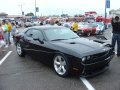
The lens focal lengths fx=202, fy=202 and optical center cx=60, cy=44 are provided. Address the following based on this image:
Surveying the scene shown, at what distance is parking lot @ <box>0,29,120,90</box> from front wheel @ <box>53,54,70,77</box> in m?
0.15

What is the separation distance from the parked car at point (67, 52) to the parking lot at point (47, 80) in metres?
0.21

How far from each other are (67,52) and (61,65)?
1.66ft

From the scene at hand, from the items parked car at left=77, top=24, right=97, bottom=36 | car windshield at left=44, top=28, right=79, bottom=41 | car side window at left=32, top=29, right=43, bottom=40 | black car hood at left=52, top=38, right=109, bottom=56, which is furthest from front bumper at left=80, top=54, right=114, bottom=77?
parked car at left=77, top=24, right=97, bottom=36

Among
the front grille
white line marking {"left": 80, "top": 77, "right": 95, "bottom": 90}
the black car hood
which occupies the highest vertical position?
the black car hood

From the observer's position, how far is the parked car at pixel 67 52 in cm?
521

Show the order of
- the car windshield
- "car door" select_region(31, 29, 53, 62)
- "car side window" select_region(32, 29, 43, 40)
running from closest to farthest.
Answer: "car door" select_region(31, 29, 53, 62) → the car windshield → "car side window" select_region(32, 29, 43, 40)

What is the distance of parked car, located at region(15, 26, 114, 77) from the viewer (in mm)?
5211

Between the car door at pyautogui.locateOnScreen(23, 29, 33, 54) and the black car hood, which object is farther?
the car door at pyautogui.locateOnScreen(23, 29, 33, 54)

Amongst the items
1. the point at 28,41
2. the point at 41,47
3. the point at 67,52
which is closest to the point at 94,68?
the point at 67,52

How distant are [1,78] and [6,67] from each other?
1.21 m

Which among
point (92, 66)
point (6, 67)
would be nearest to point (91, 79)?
point (92, 66)

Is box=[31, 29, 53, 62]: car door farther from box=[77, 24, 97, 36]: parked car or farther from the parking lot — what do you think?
box=[77, 24, 97, 36]: parked car

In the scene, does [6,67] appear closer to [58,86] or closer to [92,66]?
[58,86]

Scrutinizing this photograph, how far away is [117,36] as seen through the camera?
812 centimetres
